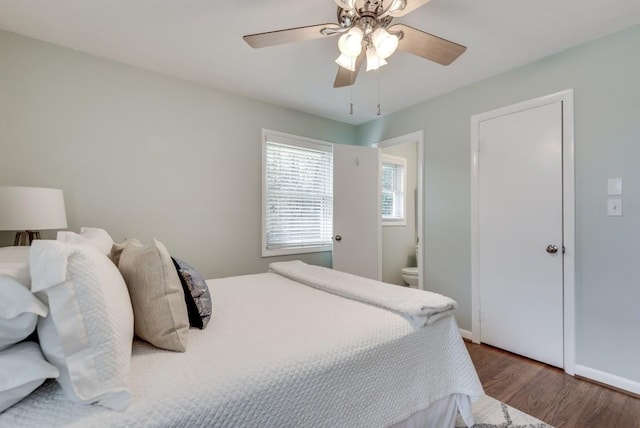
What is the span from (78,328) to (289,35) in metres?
1.61

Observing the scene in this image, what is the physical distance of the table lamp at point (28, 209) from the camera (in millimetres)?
1766

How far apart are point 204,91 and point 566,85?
311 cm

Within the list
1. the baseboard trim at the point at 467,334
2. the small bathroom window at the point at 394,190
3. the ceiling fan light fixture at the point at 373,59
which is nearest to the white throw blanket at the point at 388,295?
the ceiling fan light fixture at the point at 373,59

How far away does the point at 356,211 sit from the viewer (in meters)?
3.61

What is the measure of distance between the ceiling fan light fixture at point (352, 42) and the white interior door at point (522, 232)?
1790mm

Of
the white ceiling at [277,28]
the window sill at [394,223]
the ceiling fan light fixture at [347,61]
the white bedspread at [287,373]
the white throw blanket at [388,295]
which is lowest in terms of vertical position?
the white bedspread at [287,373]

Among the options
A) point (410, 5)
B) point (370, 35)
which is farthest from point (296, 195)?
point (410, 5)

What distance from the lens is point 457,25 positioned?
2.00m

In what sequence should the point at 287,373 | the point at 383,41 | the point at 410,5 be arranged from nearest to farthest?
the point at 287,373, the point at 410,5, the point at 383,41

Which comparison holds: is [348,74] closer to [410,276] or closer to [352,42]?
[352,42]

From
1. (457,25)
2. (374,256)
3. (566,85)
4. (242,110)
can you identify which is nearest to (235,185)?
(242,110)

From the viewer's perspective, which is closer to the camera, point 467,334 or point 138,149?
point 138,149

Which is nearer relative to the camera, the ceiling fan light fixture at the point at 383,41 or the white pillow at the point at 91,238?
the white pillow at the point at 91,238

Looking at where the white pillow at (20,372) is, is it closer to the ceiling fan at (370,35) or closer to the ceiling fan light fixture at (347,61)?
the ceiling fan at (370,35)
